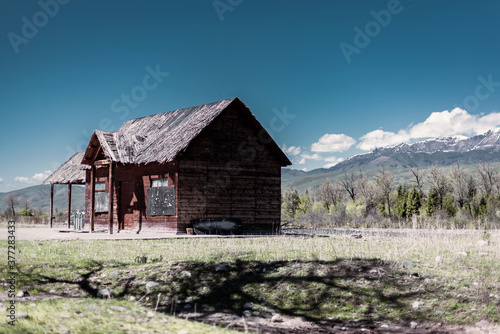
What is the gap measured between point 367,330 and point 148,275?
4.91 metres

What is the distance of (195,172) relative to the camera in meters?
24.5

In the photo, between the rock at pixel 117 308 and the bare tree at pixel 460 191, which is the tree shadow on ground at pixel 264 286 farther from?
the bare tree at pixel 460 191

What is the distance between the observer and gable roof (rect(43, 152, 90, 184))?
32.8 metres

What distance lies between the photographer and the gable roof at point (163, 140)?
24422mm

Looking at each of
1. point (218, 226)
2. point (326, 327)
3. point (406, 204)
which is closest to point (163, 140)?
point (218, 226)

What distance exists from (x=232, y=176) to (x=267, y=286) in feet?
52.3

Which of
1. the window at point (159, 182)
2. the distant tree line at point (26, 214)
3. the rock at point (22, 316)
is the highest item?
the window at point (159, 182)

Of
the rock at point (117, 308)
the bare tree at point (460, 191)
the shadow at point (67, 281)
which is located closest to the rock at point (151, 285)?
the shadow at point (67, 281)

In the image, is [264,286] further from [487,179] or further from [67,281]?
[487,179]

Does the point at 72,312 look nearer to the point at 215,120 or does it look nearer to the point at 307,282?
the point at 307,282

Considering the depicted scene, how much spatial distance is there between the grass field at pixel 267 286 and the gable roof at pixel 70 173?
807 inches

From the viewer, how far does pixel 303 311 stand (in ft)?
29.1

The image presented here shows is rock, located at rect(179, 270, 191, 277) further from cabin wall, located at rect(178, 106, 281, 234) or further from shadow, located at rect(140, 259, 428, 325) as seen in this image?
cabin wall, located at rect(178, 106, 281, 234)

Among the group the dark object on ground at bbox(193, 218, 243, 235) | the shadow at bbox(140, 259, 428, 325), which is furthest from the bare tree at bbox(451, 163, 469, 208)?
the shadow at bbox(140, 259, 428, 325)
